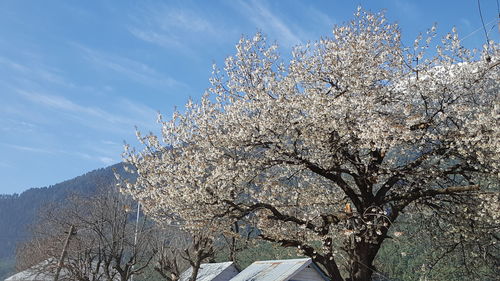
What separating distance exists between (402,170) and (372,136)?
225 centimetres

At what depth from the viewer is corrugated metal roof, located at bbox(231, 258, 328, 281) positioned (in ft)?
67.9

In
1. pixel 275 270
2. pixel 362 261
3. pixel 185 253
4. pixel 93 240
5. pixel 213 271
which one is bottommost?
pixel 213 271

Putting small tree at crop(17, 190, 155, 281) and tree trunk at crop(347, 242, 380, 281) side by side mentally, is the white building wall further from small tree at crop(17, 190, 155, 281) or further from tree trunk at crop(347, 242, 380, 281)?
small tree at crop(17, 190, 155, 281)

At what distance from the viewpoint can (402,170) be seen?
14.9 meters

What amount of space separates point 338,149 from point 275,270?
9.79m

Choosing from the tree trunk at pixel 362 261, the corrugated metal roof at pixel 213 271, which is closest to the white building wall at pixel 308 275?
the tree trunk at pixel 362 261

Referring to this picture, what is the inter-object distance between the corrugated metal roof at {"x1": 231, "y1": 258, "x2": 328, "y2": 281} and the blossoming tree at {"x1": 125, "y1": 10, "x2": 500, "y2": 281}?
4.52 m

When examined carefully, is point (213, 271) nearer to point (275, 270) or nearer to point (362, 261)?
point (275, 270)

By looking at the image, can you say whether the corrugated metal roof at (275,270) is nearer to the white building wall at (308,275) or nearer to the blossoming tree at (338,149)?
the white building wall at (308,275)

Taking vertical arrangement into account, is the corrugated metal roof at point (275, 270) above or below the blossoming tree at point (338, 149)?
below

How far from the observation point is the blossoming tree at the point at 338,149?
14.3m

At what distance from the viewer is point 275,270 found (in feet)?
74.5

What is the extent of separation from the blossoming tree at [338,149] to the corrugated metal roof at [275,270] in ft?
14.8

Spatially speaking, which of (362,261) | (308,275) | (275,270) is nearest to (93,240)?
(275,270)
